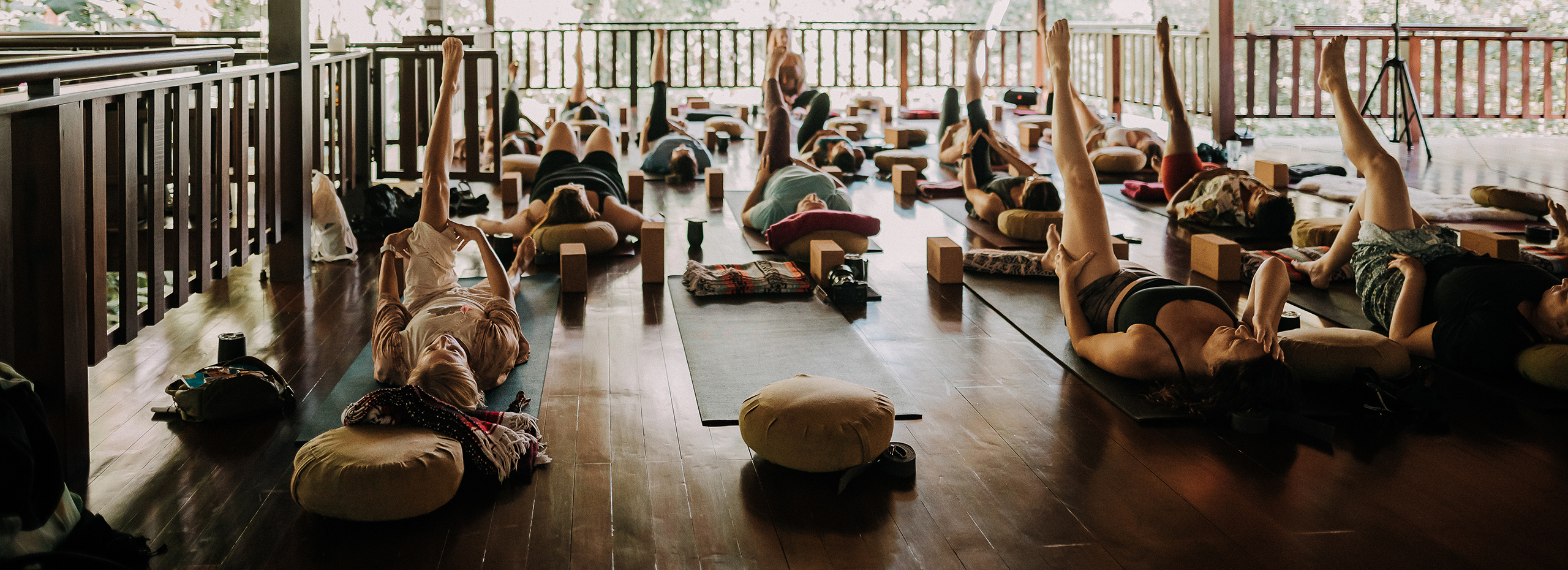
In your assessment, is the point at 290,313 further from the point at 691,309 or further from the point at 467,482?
the point at 467,482

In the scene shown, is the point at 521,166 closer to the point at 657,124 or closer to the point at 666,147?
the point at 666,147

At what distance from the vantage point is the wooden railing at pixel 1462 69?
9695 mm

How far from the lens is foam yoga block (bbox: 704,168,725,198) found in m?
7.01

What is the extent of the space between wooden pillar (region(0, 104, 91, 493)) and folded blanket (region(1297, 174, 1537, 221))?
5.15 meters

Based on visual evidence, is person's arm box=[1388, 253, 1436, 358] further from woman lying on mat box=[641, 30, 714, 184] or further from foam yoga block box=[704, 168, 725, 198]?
woman lying on mat box=[641, 30, 714, 184]

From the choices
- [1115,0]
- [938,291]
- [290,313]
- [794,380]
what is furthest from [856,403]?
[1115,0]

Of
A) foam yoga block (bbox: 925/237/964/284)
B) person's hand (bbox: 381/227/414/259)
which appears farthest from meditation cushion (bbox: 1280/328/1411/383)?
person's hand (bbox: 381/227/414/259)

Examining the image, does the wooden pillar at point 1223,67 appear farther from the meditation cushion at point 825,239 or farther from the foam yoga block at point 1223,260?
the meditation cushion at point 825,239

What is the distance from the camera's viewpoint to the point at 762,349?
3.64 meters

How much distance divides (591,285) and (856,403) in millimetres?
2261

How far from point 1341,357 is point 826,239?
243 centimetres

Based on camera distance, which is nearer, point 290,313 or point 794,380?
point 794,380

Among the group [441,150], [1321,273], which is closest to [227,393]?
[441,150]

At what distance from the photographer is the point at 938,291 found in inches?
178
